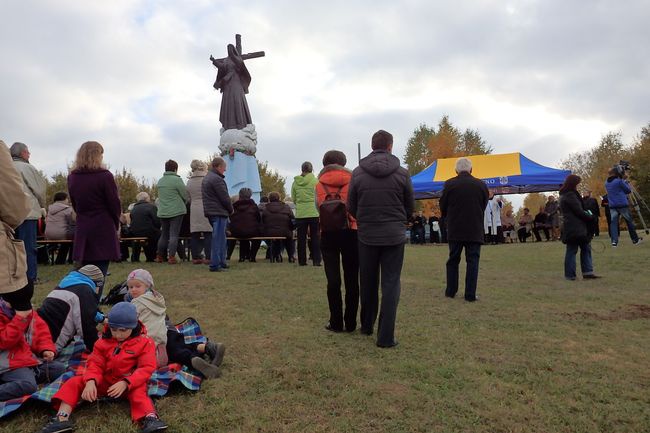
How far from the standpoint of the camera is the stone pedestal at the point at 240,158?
18828 millimetres

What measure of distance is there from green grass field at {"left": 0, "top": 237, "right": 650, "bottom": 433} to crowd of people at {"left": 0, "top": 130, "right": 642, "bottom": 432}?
0.23m

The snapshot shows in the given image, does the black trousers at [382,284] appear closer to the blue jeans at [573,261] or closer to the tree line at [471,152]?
the blue jeans at [573,261]

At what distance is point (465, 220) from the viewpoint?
680 cm

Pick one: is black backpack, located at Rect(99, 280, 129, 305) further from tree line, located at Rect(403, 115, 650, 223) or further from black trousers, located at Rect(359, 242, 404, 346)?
tree line, located at Rect(403, 115, 650, 223)

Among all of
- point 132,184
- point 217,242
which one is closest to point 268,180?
point 132,184

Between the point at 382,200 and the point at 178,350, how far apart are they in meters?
2.10

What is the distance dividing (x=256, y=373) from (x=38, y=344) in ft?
4.82

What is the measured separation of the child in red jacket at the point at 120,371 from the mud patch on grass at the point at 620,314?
Result: 4498 millimetres

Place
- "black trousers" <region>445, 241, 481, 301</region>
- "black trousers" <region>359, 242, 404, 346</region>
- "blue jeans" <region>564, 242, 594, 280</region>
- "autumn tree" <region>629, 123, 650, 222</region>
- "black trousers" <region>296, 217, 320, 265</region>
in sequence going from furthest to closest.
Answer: "autumn tree" <region>629, 123, 650, 222</region> → "black trousers" <region>296, 217, 320, 265</region> → "blue jeans" <region>564, 242, 594, 280</region> → "black trousers" <region>445, 241, 481, 301</region> → "black trousers" <region>359, 242, 404, 346</region>

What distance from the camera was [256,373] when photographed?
12.4 ft

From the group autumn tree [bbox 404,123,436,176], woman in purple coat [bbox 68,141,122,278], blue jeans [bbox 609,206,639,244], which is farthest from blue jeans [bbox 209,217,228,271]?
autumn tree [bbox 404,123,436,176]

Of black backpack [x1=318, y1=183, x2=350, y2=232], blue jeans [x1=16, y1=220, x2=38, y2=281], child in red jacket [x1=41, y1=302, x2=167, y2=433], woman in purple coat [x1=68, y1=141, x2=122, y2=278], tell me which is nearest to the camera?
child in red jacket [x1=41, y1=302, x2=167, y2=433]

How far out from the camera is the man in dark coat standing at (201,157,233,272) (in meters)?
8.79

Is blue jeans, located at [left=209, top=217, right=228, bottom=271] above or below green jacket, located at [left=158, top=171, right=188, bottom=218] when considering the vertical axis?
below
